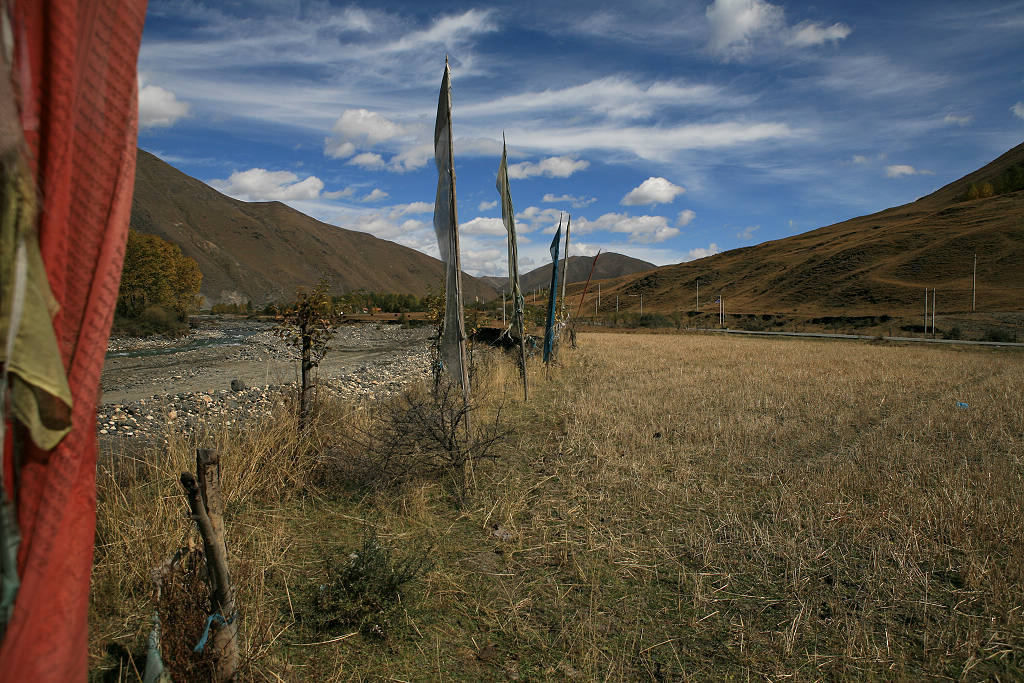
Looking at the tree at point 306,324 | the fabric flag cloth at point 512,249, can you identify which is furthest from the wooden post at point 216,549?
the fabric flag cloth at point 512,249

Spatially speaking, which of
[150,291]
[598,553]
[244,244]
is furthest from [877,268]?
[244,244]

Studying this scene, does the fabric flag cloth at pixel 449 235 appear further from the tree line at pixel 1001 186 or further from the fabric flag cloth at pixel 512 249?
the tree line at pixel 1001 186

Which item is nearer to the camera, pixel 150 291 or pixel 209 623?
pixel 209 623

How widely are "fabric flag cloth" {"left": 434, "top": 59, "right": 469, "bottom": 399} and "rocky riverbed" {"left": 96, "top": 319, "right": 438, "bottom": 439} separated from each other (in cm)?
155

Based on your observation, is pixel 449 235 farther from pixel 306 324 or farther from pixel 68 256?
pixel 68 256

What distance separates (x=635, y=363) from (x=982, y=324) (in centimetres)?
3140

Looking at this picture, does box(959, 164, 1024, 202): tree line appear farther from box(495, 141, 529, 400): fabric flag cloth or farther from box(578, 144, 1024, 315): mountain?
box(495, 141, 529, 400): fabric flag cloth

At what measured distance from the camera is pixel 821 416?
26.6ft

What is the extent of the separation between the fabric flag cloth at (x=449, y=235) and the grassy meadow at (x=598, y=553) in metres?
0.86

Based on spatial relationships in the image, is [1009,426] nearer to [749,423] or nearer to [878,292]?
[749,423]

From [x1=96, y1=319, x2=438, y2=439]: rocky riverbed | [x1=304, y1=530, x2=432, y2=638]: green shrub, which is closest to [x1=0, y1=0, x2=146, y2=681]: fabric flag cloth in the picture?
[x1=304, y1=530, x2=432, y2=638]: green shrub

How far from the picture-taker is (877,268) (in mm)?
70688

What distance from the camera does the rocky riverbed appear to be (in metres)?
9.00

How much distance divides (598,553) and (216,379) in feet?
56.2
